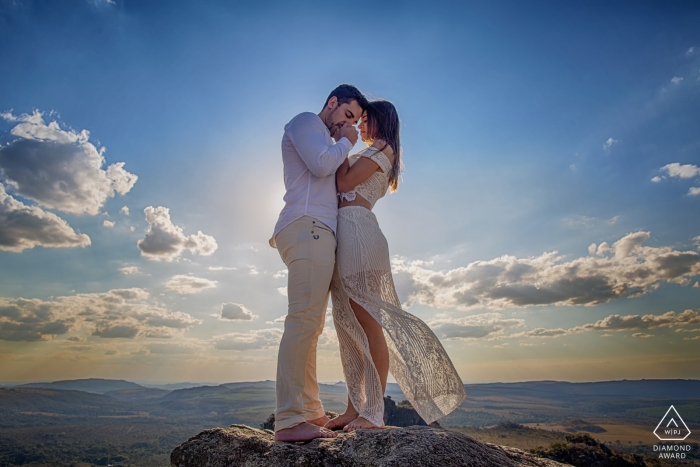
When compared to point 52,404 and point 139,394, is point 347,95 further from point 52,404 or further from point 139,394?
point 139,394

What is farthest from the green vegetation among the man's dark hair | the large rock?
the man's dark hair

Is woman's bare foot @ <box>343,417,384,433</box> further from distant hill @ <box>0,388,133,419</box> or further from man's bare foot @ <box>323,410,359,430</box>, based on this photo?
distant hill @ <box>0,388,133,419</box>

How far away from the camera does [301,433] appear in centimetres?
377

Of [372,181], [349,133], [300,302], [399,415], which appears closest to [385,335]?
[300,302]

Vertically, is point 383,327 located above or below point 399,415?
above

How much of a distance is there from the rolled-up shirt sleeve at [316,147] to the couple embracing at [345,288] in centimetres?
1

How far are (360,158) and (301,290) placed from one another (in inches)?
65.1

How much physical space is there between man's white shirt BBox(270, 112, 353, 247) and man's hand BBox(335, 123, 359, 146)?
0.61 feet

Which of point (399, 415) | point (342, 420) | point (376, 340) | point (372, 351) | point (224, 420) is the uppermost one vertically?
point (376, 340)

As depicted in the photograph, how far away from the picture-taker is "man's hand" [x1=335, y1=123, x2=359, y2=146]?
4738mm

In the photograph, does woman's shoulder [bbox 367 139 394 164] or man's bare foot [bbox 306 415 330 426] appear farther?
woman's shoulder [bbox 367 139 394 164]

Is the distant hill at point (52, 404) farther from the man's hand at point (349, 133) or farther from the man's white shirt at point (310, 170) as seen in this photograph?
the man's hand at point (349, 133)

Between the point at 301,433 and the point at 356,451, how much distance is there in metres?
0.75

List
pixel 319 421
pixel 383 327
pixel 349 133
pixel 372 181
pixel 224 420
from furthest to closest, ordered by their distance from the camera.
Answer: pixel 224 420, pixel 372 181, pixel 349 133, pixel 319 421, pixel 383 327
